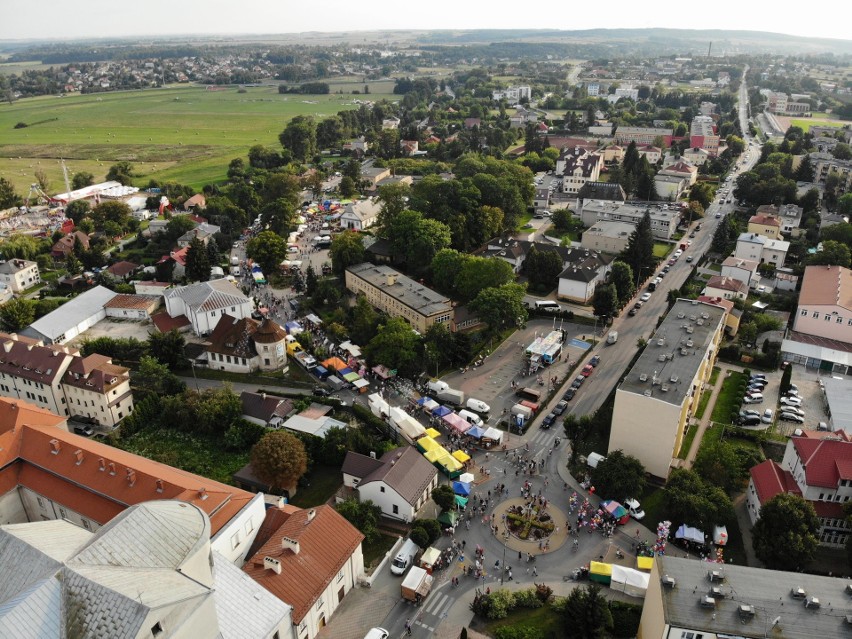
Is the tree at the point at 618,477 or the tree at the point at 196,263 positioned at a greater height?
the tree at the point at 196,263

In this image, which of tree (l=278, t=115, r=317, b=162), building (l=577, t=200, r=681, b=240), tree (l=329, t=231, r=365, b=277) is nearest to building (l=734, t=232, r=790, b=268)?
building (l=577, t=200, r=681, b=240)

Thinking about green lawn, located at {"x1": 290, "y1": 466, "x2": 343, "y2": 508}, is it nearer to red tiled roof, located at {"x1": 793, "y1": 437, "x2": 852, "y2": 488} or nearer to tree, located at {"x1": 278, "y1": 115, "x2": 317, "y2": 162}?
red tiled roof, located at {"x1": 793, "y1": 437, "x2": 852, "y2": 488}

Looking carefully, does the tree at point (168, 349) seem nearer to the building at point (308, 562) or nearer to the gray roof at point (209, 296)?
the gray roof at point (209, 296)

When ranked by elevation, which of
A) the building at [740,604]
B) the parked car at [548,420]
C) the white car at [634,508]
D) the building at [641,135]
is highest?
the building at [641,135]

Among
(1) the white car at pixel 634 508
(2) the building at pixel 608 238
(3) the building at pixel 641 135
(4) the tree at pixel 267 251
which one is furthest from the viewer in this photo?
(3) the building at pixel 641 135

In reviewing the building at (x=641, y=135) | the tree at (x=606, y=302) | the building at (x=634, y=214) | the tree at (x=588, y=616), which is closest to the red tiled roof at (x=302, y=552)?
the tree at (x=588, y=616)

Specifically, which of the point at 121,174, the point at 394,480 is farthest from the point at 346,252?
the point at 121,174
